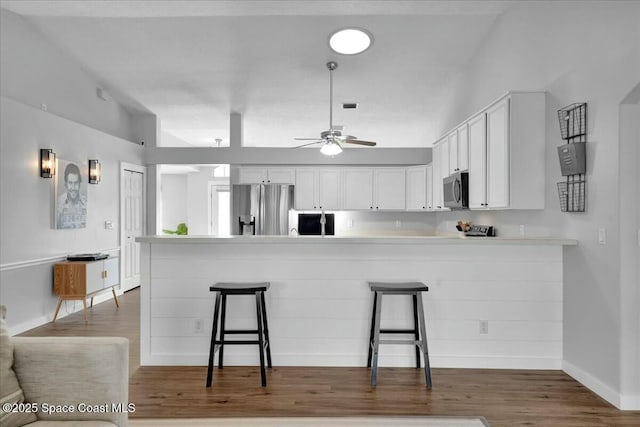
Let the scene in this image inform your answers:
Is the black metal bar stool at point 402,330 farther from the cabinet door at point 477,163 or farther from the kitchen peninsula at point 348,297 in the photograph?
the cabinet door at point 477,163

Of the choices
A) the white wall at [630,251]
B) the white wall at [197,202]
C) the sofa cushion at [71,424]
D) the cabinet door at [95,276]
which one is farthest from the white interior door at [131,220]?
the white wall at [630,251]

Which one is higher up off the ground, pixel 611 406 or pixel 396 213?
pixel 396 213

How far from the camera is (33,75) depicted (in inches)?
184

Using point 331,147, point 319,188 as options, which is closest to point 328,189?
point 319,188

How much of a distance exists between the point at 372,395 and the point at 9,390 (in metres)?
2.02

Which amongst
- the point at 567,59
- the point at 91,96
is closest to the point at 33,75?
the point at 91,96

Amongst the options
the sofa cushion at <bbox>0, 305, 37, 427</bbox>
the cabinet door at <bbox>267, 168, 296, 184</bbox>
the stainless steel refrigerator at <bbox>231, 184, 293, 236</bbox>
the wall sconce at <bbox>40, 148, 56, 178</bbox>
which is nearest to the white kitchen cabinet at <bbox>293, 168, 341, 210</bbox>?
the cabinet door at <bbox>267, 168, 296, 184</bbox>

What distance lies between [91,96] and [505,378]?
6128 mm

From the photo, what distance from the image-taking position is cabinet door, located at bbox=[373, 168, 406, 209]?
687 centimetres

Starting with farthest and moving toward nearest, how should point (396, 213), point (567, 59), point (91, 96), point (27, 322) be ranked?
point (396, 213)
point (91, 96)
point (27, 322)
point (567, 59)

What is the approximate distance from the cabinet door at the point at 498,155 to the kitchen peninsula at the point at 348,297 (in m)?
0.56

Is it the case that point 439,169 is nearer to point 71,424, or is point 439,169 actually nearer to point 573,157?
point 573,157

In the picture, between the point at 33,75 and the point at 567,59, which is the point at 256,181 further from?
the point at 567,59

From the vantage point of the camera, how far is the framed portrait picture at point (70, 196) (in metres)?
4.87
